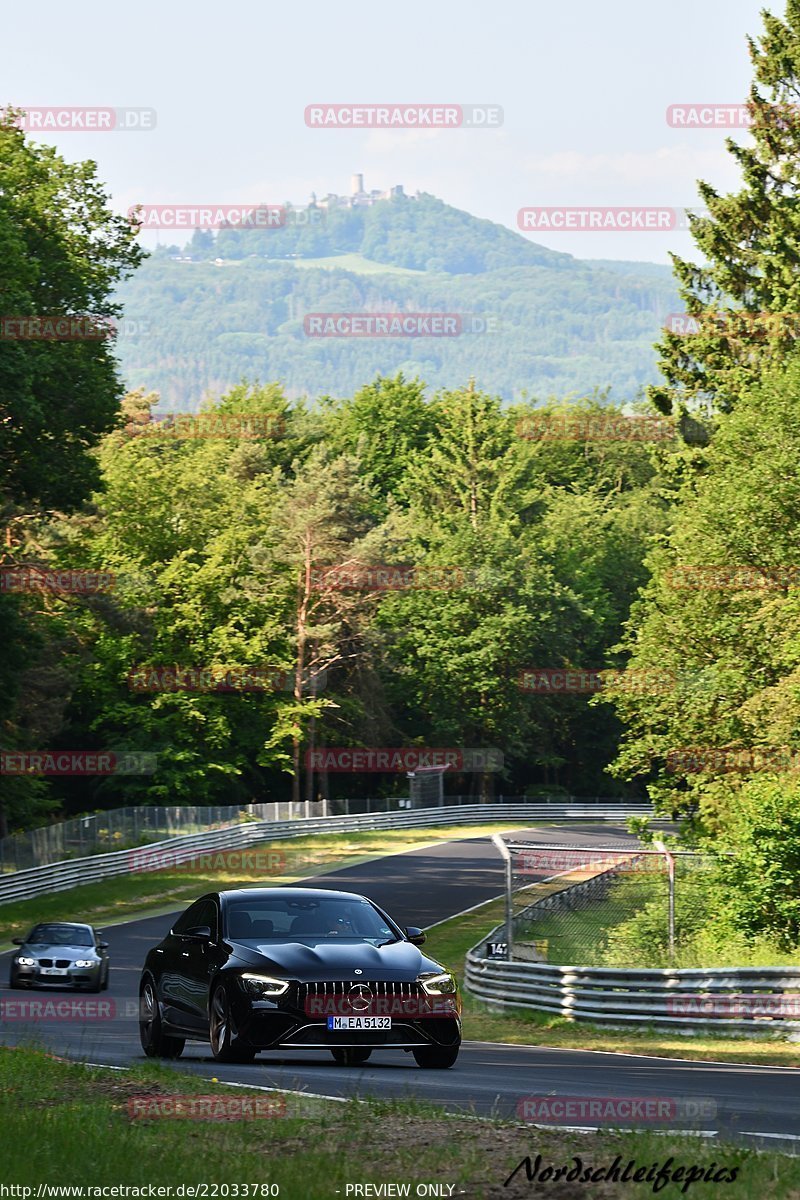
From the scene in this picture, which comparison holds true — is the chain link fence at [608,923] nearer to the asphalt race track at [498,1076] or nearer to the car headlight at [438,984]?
the asphalt race track at [498,1076]

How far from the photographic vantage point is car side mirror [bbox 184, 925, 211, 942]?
14711mm

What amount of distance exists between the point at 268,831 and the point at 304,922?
171 feet

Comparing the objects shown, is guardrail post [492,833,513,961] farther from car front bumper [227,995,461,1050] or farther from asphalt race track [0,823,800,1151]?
car front bumper [227,995,461,1050]

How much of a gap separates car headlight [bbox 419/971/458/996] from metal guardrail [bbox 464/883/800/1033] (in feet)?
23.6

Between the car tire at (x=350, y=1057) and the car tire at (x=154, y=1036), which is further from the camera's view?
the car tire at (x=154, y=1036)

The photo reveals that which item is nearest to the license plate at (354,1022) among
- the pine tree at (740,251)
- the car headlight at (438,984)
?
the car headlight at (438,984)

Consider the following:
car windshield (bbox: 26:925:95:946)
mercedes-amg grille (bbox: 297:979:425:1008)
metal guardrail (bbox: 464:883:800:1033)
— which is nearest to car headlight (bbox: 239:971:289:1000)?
mercedes-amg grille (bbox: 297:979:425:1008)

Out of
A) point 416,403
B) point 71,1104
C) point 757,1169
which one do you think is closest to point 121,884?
point 71,1104

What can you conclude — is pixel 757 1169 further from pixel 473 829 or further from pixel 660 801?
pixel 473 829

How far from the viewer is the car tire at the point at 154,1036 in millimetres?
15469

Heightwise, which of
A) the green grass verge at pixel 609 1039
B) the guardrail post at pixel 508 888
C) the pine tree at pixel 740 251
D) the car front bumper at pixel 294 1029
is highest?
the pine tree at pixel 740 251

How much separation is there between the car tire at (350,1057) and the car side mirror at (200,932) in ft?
5.34

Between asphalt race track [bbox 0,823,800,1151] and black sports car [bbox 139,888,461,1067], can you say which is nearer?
asphalt race track [bbox 0,823,800,1151]

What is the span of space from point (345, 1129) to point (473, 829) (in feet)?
233
